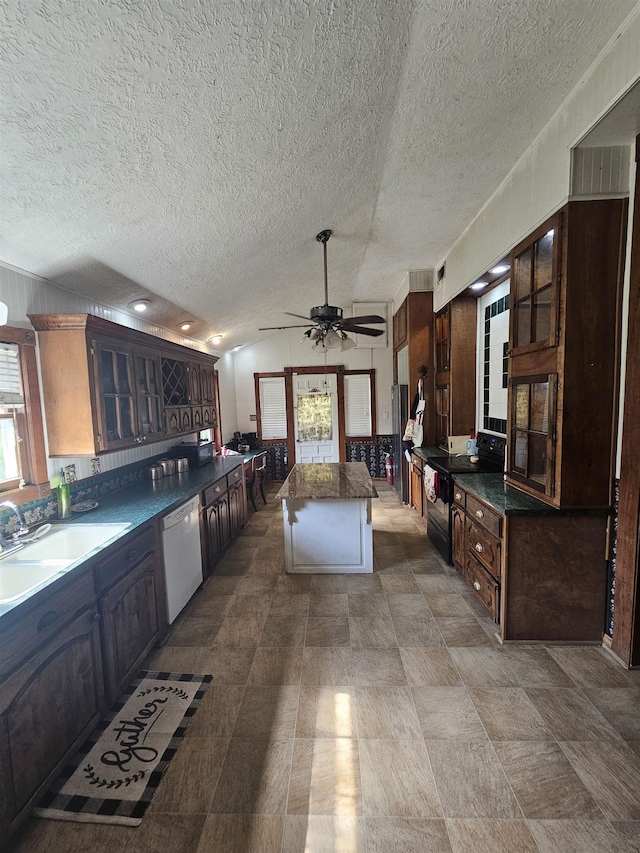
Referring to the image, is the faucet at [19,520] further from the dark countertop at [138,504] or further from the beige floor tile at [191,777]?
the beige floor tile at [191,777]

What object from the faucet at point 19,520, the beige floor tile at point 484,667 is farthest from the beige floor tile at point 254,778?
the faucet at point 19,520

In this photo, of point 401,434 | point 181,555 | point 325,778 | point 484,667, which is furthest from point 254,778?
point 401,434

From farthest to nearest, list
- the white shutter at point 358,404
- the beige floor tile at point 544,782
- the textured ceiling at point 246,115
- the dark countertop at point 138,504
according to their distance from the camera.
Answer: the white shutter at point 358,404 → the dark countertop at point 138,504 → the beige floor tile at point 544,782 → the textured ceiling at point 246,115

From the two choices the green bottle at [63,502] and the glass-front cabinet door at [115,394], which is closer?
the green bottle at [63,502]

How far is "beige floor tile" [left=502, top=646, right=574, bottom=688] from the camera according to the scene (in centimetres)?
185

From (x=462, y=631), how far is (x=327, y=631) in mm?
875

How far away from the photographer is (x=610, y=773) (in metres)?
1.41

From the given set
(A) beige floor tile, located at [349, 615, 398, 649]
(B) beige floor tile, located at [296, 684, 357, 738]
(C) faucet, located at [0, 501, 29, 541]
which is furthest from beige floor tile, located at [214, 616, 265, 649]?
(C) faucet, located at [0, 501, 29, 541]

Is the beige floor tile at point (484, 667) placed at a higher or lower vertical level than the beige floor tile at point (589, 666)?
lower

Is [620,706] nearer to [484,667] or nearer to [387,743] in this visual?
[484,667]

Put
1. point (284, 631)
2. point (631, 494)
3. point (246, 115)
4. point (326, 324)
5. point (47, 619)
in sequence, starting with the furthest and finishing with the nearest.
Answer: point (326, 324)
point (284, 631)
point (631, 494)
point (246, 115)
point (47, 619)

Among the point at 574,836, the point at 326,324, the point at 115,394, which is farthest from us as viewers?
the point at 326,324

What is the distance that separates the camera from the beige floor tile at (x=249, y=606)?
2.56 m

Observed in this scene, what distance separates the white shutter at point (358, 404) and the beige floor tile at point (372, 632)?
404 centimetres
